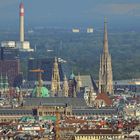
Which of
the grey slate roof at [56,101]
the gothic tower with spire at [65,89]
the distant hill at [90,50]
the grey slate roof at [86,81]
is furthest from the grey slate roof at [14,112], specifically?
the distant hill at [90,50]

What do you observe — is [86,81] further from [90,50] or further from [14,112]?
[90,50]

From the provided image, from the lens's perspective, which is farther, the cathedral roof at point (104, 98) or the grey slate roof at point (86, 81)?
the grey slate roof at point (86, 81)

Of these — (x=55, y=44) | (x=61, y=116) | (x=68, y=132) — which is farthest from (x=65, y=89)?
(x=55, y=44)

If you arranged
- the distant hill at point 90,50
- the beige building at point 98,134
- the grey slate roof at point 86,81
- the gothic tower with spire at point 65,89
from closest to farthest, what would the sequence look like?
1. the beige building at point 98,134
2. the gothic tower with spire at point 65,89
3. the grey slate roof at point 86,81
4. the distant hill at point 90,50

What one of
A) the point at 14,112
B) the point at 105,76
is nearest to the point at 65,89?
the point at 105,76

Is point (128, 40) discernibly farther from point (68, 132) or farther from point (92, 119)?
point (68, 132)

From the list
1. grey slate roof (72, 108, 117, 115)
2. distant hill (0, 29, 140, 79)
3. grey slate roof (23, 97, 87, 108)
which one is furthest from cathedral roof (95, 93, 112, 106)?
distant hill (0, 29, 140, 79)

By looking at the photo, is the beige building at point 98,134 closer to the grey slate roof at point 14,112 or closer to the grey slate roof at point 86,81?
the grey slate roof at point 14,112

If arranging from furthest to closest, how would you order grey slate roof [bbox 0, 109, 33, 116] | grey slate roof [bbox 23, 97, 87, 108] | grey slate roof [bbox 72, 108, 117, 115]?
grey slate roof [bbox 23, 97, 87, 108] → grey slate roof [bbox 72, 108, 117, 115] → grey slate roof [bbox 0, 109, 33, 116]

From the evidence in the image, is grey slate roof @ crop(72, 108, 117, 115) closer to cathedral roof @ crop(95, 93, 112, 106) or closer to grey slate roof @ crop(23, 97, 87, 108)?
grey slate roof @ crop(23, 97, 87, 108)
